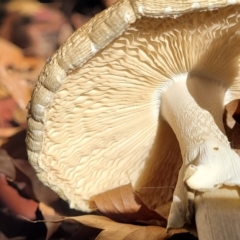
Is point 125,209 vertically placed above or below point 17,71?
below

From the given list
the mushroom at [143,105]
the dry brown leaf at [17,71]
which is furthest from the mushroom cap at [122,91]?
the dry brown leaf at [17,71]

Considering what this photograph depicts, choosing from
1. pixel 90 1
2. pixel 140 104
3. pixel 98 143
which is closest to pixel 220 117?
pixel 140 104

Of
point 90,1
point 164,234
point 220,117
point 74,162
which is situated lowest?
point 164,234

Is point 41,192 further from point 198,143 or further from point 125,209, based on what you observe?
point 198,143

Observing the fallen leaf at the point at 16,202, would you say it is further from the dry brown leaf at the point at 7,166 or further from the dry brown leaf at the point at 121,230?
the dry brown leaf at the point at 121,230

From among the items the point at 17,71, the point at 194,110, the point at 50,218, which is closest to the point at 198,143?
the point at 194,110

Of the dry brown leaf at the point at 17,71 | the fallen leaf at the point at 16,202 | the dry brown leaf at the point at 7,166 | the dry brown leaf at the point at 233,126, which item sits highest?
the dry brown leaf at the point at 17,71

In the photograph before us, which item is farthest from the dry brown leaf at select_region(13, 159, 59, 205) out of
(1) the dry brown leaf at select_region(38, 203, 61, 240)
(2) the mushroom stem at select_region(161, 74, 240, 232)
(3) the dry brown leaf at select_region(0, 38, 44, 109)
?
(2) the mushroom stem at select_region(161, 74, 240, 232)

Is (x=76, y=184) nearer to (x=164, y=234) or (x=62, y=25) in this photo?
(x=164, y=234)
